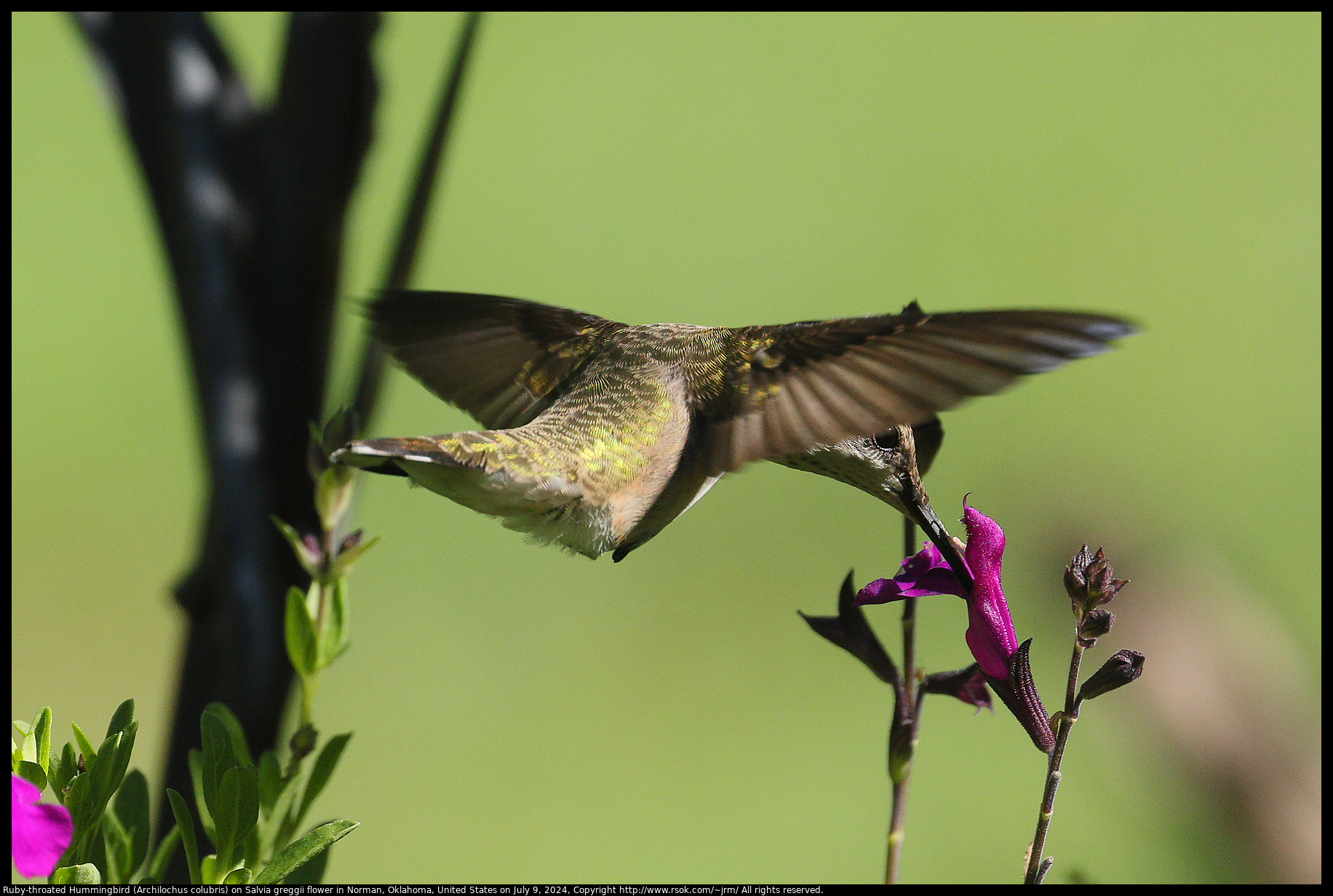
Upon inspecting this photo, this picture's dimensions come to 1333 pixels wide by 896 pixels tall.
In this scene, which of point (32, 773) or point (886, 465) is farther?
point (886, 465)

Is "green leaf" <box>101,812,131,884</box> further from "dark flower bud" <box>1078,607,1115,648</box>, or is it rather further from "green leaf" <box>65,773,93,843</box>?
"dark flower bud" <box>1078,607,1115,648</box>

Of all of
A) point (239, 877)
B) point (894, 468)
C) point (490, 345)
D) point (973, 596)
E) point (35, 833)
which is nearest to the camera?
point (35, 833)

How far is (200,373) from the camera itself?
77cm

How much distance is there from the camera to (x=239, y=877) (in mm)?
582

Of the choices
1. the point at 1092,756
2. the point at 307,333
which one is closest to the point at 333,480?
the point at 307,333

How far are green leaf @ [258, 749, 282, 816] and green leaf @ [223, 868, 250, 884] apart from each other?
2.3 inches

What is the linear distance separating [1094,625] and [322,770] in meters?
0.50

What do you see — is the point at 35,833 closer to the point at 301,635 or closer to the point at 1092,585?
the point at 301,635

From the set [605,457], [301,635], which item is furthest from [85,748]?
[605,457]

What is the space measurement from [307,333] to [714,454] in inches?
13.0

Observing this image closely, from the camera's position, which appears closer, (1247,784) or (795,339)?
(795,339)

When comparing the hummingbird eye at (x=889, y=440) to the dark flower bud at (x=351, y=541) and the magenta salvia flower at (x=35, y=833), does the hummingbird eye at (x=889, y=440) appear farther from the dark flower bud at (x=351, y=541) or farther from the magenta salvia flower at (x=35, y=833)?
the magenta salvia flower at (x=35, y=833)

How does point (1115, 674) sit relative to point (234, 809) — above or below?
above
